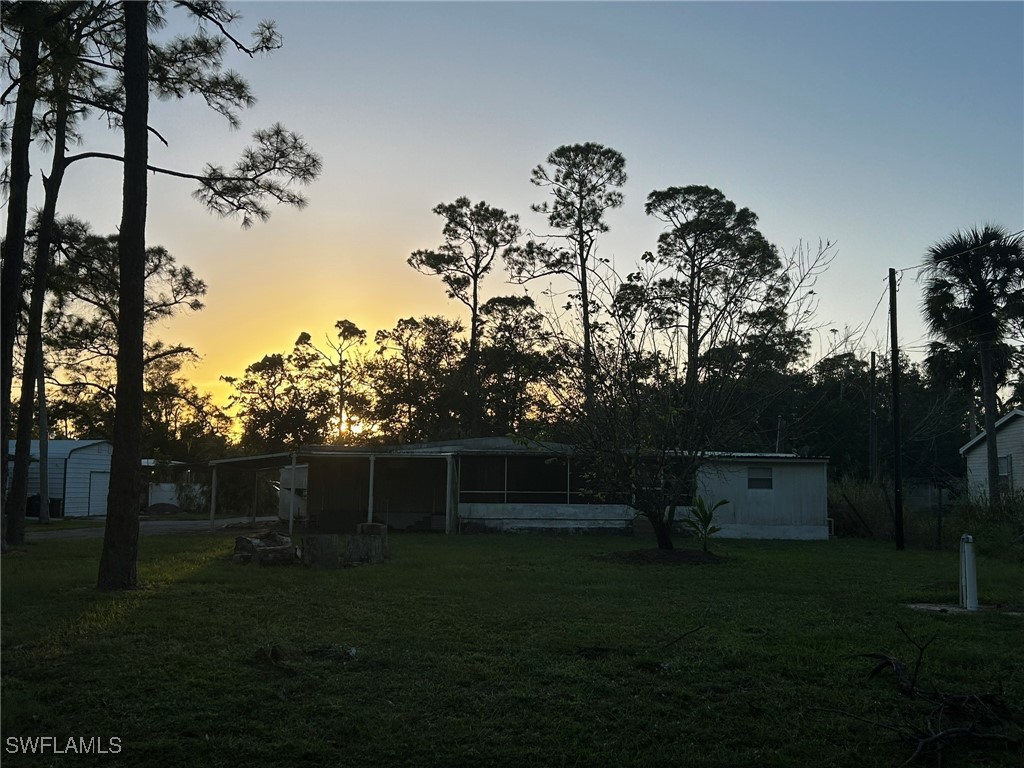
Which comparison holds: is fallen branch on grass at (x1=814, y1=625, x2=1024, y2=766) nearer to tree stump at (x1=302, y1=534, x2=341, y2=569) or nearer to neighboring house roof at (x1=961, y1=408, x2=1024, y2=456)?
tree stump at (x1=302, y1=534, x2=341, y2=569)

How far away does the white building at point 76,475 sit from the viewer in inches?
1320

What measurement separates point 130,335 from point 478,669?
6692 millimetres

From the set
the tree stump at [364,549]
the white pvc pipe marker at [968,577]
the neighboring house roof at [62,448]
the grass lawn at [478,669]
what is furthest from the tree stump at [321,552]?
the neighboring house roof at [62,448]

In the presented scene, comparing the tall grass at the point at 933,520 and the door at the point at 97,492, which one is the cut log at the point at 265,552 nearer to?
the tall grass at the point at 933,520

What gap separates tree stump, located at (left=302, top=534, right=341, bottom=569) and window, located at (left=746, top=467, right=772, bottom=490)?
14.9 meters

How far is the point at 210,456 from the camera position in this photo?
4706 centimetres

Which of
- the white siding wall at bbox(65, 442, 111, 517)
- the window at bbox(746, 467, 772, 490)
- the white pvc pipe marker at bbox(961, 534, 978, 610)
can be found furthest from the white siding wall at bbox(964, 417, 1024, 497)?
the white siding wall at bbox(65, 442, 111, 517)

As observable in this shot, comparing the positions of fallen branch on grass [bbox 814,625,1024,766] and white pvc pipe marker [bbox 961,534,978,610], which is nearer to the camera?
fallen branch on grass [bbox 814,625,1024,766]

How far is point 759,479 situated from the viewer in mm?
24750

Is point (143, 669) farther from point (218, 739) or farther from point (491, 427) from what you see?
point (491, 427)

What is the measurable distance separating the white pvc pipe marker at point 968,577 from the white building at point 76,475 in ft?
101

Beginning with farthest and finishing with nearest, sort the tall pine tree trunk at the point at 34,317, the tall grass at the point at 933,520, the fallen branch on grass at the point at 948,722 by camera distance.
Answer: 1. the tall grass at the point at 933,520
2. the tall pine tree trunk at the point at 34,317
3. the fallen branch on grass at the point at 948,722

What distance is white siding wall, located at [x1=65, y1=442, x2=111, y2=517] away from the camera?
3375cm

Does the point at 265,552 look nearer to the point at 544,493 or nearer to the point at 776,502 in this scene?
the point at 544,493
